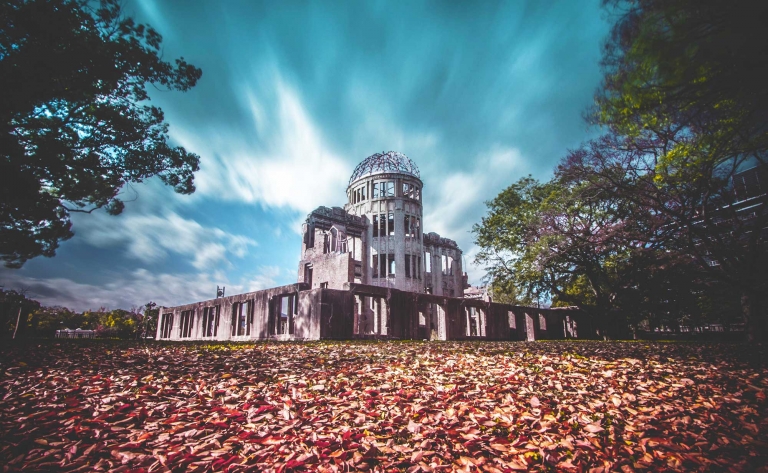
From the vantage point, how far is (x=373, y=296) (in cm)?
1501

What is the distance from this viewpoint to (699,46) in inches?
239

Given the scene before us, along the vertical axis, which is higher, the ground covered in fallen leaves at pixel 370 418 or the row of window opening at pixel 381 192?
the row of window opening at pixel 381 192

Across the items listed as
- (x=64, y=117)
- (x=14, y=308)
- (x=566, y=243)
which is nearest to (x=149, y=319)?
(x=14, y=308)

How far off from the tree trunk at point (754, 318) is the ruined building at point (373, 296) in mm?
9532

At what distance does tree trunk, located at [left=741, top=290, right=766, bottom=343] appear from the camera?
548 inches

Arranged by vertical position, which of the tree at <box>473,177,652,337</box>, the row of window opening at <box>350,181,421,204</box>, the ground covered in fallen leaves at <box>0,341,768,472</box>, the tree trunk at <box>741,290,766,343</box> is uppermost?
the row of window opening at <box>350,181,421,204</box>

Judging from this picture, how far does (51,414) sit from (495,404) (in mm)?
5011

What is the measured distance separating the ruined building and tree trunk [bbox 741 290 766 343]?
31.3ft

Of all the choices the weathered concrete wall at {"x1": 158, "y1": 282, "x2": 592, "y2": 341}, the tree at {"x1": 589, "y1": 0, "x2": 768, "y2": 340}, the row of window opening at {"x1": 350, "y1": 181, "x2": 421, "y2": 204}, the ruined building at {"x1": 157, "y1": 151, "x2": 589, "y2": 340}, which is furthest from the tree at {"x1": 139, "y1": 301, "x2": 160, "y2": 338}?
the tree at {"x1": 589, "y1": 0, "x2": 768, "y2": 340}

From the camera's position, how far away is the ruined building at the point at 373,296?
14289 millimetres

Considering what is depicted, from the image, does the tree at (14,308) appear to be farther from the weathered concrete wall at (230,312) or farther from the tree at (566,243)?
the tree at (566,243)

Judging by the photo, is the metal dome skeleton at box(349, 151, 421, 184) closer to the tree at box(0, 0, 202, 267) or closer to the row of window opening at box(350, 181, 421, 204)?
the row of window opening at box(350, 181, 421, 204)

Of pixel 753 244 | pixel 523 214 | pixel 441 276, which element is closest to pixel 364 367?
pixel 753 244

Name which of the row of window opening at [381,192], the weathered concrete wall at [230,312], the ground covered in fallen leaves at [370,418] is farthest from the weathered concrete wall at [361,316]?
the row of window opening at [381,192]
